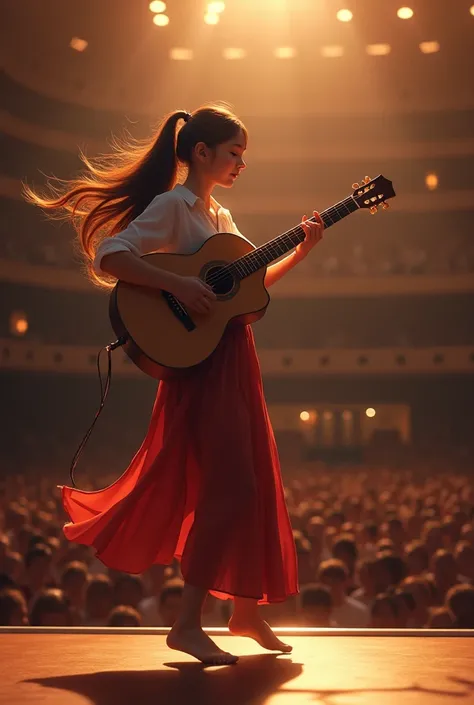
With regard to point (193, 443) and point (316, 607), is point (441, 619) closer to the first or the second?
point (316, 607)

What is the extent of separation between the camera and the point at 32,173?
985 inches

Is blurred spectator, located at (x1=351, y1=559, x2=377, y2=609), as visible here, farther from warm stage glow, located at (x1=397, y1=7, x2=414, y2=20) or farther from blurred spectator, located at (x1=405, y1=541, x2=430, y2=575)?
warm stage glow, located at (x1=397, y1=7, x2=414, y2=20)

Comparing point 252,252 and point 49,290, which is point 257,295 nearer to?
point 252,252

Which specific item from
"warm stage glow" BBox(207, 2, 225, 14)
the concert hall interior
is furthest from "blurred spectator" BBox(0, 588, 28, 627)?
"warm stage glow" BBox(207, 2, 225, 14)

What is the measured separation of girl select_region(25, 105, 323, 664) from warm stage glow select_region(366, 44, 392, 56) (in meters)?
23.5

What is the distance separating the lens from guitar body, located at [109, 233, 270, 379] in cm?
260

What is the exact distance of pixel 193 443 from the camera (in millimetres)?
2729

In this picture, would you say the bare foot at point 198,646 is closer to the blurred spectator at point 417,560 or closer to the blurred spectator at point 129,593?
the blurred spectator at point 129,593

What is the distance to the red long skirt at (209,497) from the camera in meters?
2.58

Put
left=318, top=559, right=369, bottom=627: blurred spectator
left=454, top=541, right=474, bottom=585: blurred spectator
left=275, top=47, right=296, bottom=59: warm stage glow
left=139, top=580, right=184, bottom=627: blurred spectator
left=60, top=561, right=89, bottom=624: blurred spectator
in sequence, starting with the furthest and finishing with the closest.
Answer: left=275, top=47, right=296, bottom=59: warm stage glow
left=454, top=541, right=474, bottom=585: blurred spectator
left=60, top=561, right=89, bottom=624: blurred spectator
left=318, top=559, right=369, bottom=627: blurred spectator
left=139, top=580, right=184, bottom=627: blurred spectator

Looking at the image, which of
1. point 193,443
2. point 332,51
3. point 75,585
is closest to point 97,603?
point 75,585

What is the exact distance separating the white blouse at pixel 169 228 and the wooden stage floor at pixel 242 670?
1.13 m

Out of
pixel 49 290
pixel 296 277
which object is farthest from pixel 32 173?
pixel 296 277

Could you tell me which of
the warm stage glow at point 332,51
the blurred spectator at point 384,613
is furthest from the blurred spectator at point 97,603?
the warm stage glow at point 332,51
